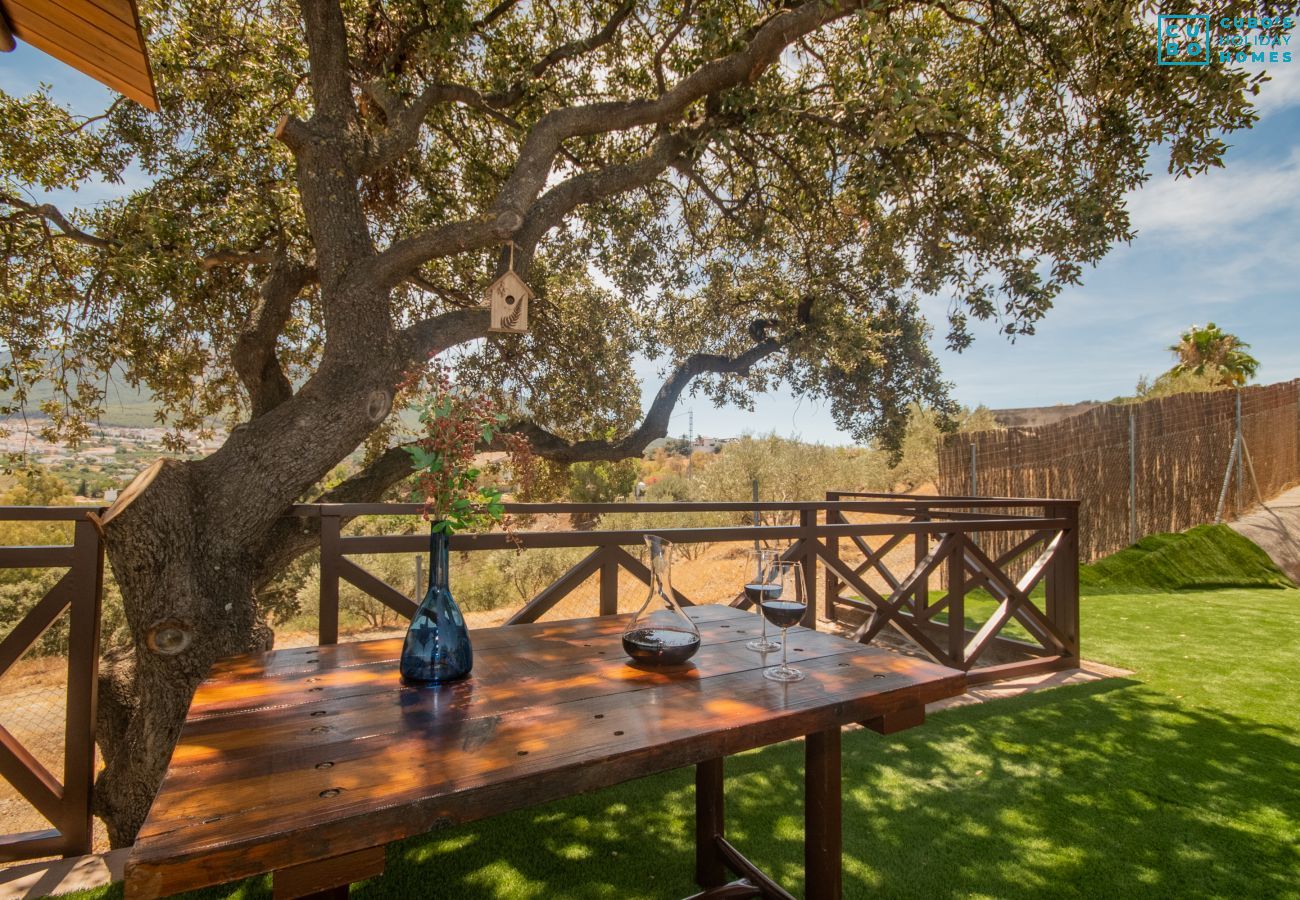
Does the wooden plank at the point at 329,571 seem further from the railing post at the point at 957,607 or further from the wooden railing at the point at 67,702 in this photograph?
the railing post at the point at 957,607

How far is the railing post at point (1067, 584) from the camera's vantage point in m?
4.02

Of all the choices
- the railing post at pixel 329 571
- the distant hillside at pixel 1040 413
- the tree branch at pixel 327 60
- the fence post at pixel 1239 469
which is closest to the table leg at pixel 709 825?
the railing post at pixel 329 571

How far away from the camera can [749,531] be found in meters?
3.08

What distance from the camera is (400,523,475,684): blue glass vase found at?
136 cm

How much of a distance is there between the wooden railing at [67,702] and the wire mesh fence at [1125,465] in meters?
8.01

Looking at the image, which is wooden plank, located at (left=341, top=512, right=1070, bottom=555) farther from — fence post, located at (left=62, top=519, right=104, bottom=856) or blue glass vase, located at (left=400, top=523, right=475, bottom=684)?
fence post, located at (left=62, top=519, right=104, bottom=856)

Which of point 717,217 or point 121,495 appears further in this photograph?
point 717,217

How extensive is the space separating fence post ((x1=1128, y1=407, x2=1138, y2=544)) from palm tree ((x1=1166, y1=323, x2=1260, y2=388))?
1415 centimetres

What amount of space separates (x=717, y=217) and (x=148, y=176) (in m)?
4.49

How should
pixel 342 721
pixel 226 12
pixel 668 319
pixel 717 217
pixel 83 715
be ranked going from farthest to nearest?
pixel 668 319 → pixel 717 217 → pixel 226 12 → pixel 83 715 → pixel 342 721

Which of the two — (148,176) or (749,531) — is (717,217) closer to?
(749,531)

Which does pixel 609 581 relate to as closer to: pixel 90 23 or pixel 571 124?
pixel 571 124

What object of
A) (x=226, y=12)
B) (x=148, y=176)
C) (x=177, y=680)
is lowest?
(x=177, y=680)

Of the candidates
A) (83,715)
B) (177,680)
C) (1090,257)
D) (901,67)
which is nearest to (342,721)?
(83,715)
